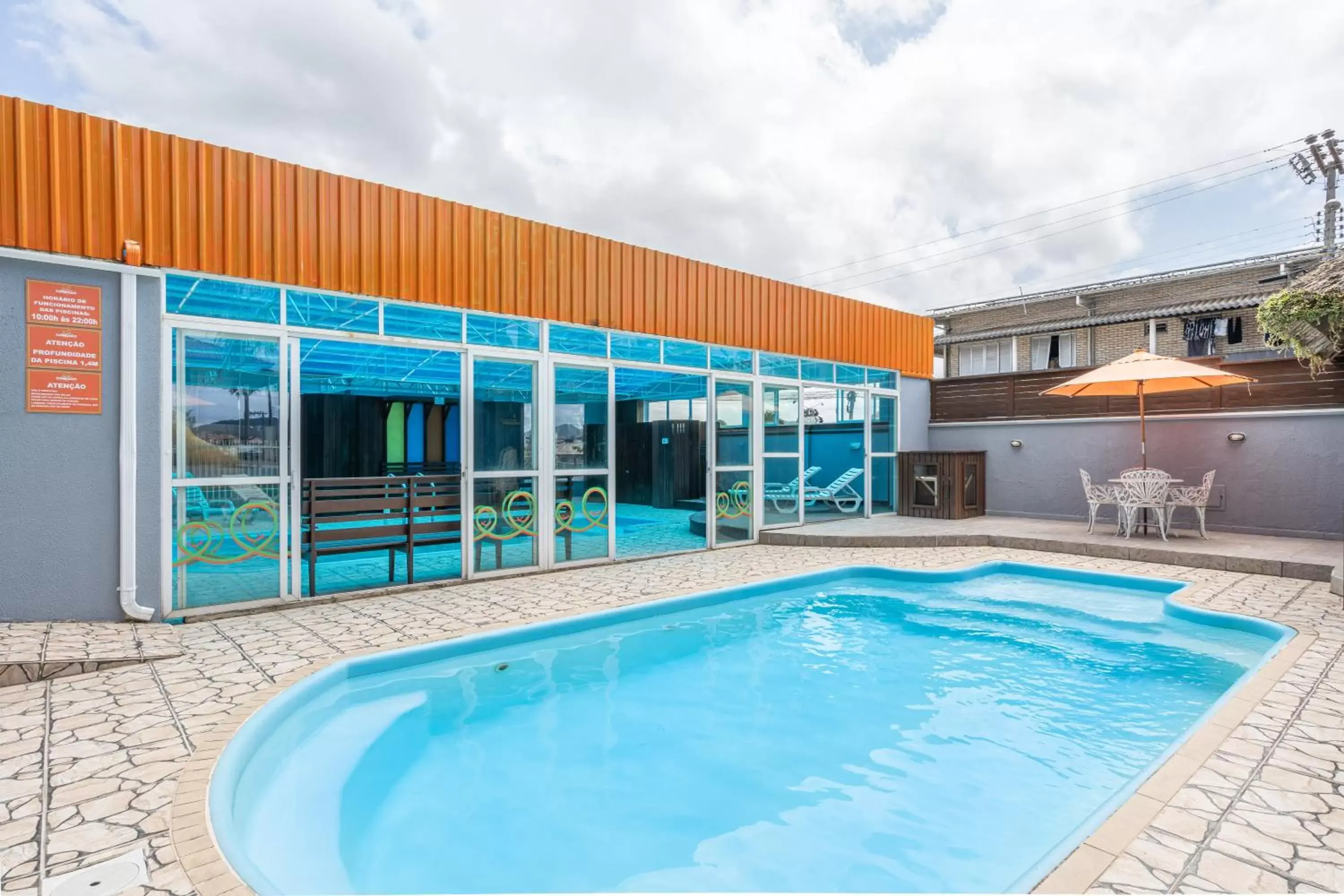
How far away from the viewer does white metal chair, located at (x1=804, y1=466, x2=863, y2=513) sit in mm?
11219

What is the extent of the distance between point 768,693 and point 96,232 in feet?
18.1

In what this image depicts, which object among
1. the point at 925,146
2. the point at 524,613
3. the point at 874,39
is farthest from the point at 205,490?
the point at 925,146

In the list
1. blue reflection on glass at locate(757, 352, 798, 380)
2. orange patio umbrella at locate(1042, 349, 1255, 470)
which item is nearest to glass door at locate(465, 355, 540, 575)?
blue reflection on glass at locate(757, 352, 798, 380)

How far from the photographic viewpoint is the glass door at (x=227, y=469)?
5.00 m

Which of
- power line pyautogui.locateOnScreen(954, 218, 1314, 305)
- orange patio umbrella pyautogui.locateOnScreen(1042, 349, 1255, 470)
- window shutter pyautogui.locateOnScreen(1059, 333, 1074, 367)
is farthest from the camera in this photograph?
window shutter pyautogui.locateOnScreen(1059, 333, 1074, 367)

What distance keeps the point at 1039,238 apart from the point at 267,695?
3295 centimetres

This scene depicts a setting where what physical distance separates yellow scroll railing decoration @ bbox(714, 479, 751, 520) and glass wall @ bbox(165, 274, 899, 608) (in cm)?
2

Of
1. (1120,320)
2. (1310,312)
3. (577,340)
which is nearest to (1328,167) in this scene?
(1120,320)

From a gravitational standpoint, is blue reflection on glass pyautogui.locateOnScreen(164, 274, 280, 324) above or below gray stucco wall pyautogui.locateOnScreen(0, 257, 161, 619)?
above

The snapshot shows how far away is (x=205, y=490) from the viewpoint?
5074 millimetres

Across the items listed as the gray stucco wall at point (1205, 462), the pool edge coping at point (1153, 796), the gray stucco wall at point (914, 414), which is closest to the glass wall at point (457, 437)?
the gray stucco wall at point (914, 414)

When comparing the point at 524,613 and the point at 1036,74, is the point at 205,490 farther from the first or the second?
the point at 1036,74

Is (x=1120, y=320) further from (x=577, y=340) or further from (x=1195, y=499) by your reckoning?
(x=577, y=340)

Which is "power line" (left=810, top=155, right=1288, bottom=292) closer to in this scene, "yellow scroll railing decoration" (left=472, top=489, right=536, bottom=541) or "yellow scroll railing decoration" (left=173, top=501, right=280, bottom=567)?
"yellow scroll railing decoration" (left=472, top=489, right=536, bottom=541)
